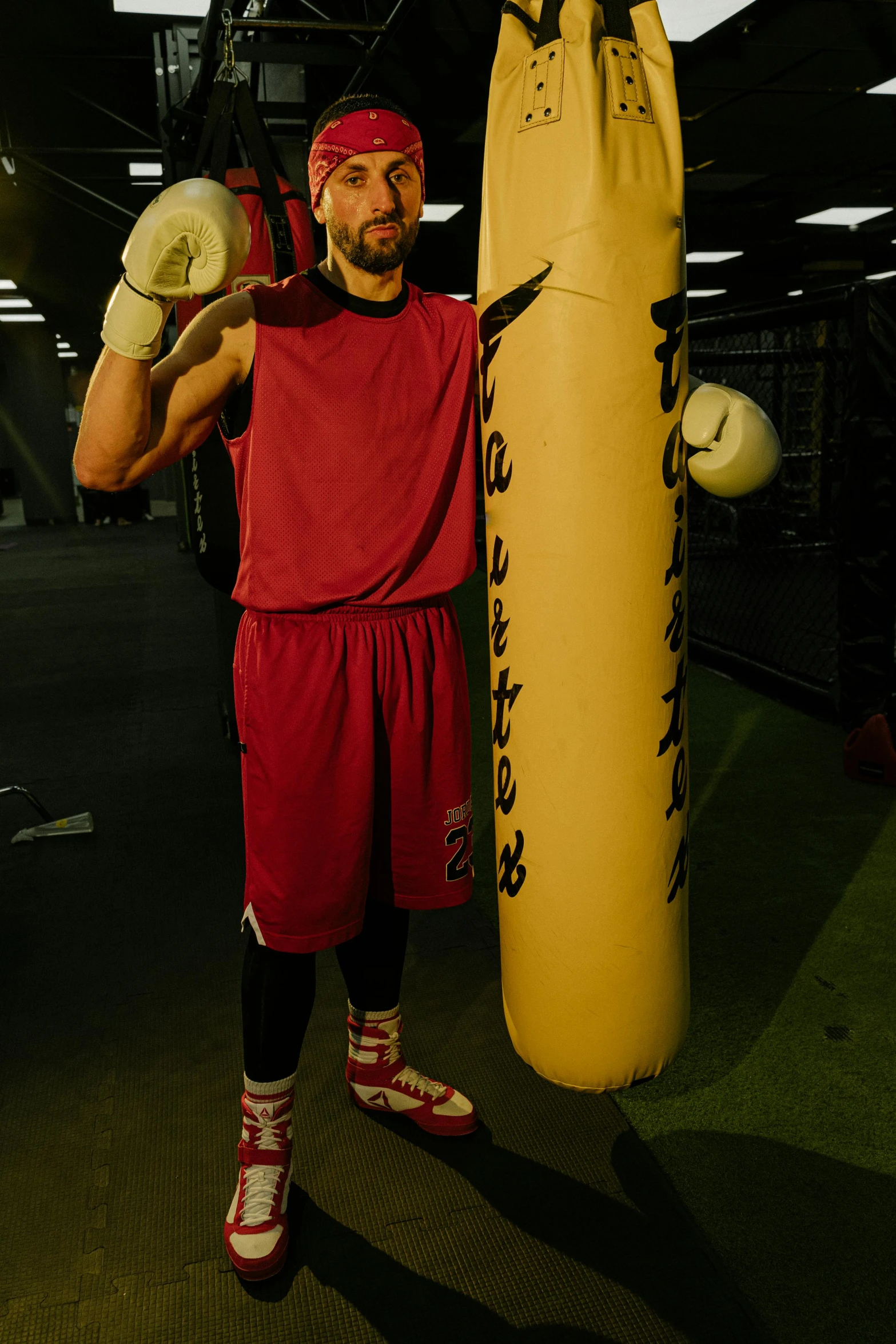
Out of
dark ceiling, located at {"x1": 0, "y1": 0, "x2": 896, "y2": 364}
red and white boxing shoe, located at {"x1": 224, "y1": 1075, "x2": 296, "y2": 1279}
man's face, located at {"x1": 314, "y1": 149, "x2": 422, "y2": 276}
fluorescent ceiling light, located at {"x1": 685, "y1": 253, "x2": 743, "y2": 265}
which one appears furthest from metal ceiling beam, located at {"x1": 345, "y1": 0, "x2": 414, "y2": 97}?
fluorescent ceiling light, located at {"x1": 685, "y1": 253, "x2": 743, "y2": 265}

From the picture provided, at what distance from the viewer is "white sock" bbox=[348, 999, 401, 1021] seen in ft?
5.63

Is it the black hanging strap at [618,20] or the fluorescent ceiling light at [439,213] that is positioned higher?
the fluorescent ceiling light at [439,213]

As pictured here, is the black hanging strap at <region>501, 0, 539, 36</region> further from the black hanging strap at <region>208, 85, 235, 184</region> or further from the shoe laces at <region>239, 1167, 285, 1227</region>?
the shoe laces at <region>239, 1167, 285, 1227</region>

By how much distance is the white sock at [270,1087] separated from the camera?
1.49 meters

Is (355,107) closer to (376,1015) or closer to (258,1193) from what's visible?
(376,1015)

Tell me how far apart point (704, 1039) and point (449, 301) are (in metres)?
1.49

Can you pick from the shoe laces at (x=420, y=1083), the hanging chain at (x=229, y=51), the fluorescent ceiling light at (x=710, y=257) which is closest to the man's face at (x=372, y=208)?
the hanging chain at (x=229, y=51)

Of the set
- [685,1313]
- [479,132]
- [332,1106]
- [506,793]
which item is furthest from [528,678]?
[479,132]

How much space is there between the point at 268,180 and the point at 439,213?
8.06m

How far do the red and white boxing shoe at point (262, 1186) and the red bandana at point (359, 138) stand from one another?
1.37 meters

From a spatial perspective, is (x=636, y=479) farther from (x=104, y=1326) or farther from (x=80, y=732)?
(x=80, y=732)

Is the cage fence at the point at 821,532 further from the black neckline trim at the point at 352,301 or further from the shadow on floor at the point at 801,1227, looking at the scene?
the shadow on floor at the point at 801,1227

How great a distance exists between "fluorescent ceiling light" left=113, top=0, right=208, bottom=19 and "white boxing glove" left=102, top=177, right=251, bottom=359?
359 cm

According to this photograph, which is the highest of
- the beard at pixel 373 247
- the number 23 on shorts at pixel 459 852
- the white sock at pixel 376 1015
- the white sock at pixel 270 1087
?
the beard at pixel 373 247
